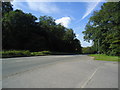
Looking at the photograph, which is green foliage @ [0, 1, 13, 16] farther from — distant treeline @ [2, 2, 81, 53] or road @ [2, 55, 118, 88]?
road @ [2, 55, 118, 88]

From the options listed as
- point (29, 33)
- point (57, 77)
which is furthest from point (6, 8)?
point (57, 77)

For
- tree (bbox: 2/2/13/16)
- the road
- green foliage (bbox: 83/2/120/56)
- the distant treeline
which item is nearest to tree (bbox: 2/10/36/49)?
the distant treeline

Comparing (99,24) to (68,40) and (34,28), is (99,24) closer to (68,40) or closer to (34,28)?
(34,28)

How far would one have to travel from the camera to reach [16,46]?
4297 centimetres

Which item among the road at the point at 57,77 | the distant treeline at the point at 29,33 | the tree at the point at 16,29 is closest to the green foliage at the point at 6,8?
the distant treeline at the point at 29,33

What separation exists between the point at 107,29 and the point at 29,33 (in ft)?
120

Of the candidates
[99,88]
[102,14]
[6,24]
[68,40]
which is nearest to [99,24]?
[102,14]

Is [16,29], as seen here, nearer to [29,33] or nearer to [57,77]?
[29,33]

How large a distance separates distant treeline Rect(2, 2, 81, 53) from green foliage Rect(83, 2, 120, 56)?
26220mm

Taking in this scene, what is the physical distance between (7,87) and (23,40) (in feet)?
157

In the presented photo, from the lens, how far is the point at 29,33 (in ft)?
164

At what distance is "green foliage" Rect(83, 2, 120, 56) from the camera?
73.6ft

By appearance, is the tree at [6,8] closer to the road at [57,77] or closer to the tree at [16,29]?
the tree at [16,29]

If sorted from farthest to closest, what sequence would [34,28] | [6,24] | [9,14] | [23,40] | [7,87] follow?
1. [34,28]
2. [23,40]
3. [9,14]
4. [6,24]
5. [7,87]
